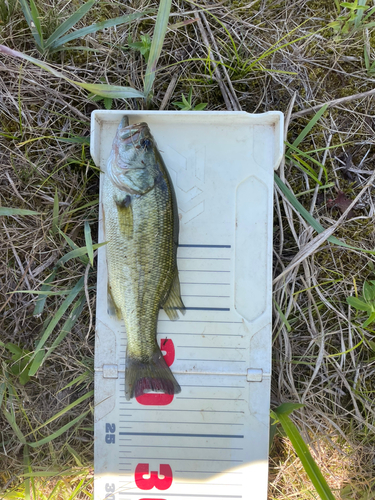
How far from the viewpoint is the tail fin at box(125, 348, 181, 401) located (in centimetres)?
201

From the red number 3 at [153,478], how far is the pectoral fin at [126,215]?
1.37 meters

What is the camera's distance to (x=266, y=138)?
86.4 inches

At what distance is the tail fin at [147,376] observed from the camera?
201 cm

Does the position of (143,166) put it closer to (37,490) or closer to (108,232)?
(108,232)

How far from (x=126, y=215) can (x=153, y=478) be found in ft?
5.05

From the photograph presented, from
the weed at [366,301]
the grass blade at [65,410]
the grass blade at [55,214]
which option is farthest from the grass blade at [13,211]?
the weed at [366,301]

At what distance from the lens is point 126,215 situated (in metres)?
1.92

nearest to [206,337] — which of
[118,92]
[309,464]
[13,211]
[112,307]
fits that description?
[112,307]

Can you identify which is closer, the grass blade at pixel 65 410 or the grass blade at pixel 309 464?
the grass blade at pixel 309 464

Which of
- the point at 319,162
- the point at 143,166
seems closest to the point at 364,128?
the point at 319,162

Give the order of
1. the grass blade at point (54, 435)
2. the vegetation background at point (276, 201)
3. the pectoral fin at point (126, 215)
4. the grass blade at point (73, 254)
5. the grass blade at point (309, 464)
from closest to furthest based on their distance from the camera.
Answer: the grass blade at point (309, 464) → the pectoral fin at point (126, 215) → the grass blade at point (73, 254) → the grass blade at point (54, 435) → the vegetation background at point (276, 201)

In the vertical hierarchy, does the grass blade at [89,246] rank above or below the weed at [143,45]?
below

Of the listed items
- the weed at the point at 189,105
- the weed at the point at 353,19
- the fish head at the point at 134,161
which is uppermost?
the weed at the point at 353,19

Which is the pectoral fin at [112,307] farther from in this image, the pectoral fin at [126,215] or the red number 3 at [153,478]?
the red number 3 at [153,478]
